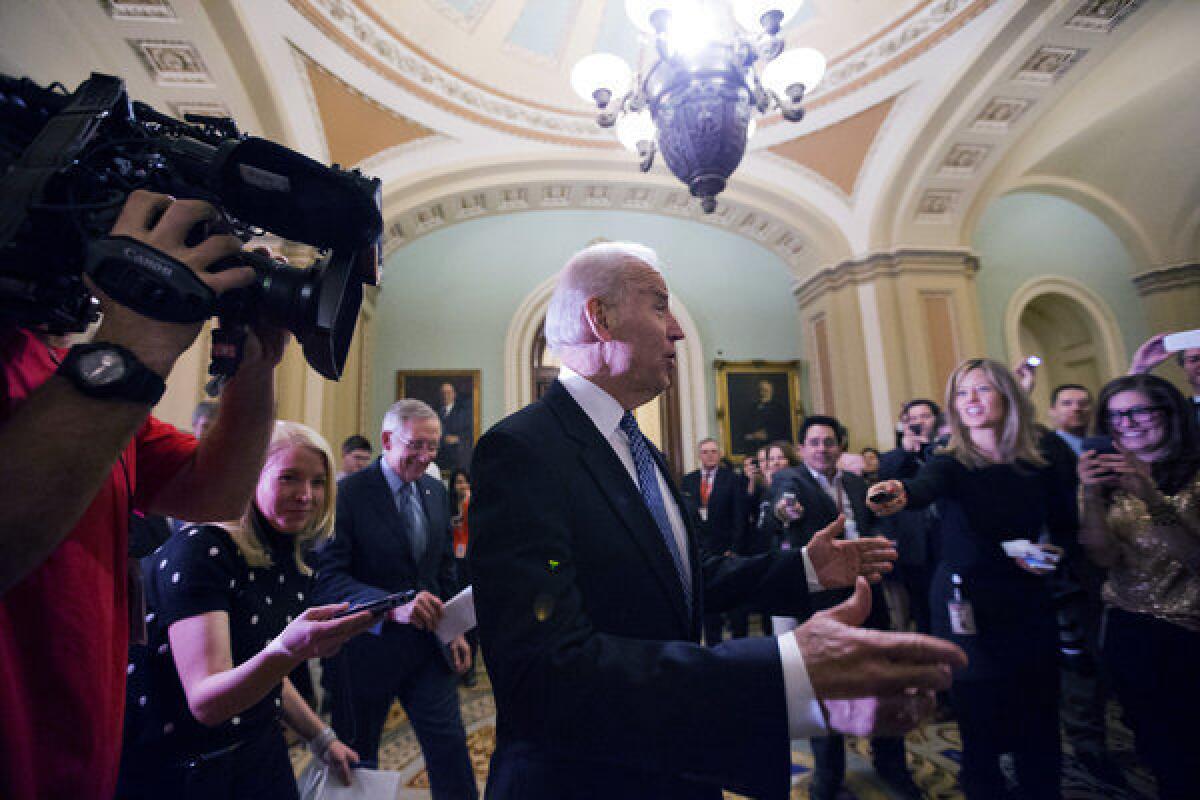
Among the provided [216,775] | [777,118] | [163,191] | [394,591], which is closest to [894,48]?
[777,118]

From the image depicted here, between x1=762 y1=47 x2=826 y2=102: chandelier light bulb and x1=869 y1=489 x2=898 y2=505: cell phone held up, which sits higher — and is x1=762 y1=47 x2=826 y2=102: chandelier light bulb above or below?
above

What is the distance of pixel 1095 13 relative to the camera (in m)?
4.83

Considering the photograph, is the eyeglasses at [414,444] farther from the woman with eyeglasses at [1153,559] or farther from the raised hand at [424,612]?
the woman with eyeglasses at [1153,559]

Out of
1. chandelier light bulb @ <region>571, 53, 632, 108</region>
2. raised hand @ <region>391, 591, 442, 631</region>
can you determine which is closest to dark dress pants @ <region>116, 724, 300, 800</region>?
raised hand @ <region>391, 591, 442, 631</region>

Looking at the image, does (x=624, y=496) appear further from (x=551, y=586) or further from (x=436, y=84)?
(x=436, y=84)

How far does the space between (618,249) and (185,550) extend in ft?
3.74

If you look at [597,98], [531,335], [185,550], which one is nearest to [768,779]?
[185,550]

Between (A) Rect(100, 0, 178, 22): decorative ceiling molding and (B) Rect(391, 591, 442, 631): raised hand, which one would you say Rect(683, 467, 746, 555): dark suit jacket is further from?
(A) Rect(100, 0, 178, 22): decorative ceiling molding

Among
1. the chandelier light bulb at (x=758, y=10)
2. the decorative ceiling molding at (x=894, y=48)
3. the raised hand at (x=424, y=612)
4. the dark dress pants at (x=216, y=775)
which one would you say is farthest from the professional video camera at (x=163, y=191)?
the decorative ceiling molding at (x=894, y=48)

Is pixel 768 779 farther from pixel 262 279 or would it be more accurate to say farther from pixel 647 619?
pixel 262 279

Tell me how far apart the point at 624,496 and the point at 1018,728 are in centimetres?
175

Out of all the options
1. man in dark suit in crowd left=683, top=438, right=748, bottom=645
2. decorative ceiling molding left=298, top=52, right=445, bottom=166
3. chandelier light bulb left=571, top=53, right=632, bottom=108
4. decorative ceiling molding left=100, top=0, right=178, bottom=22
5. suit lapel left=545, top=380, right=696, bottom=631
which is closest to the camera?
suit lapel left=545, top=380, right=696, bottom=631

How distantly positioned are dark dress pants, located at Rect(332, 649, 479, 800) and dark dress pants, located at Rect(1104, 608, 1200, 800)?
2226 millimetres

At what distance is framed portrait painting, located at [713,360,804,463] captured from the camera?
8.16 meters
